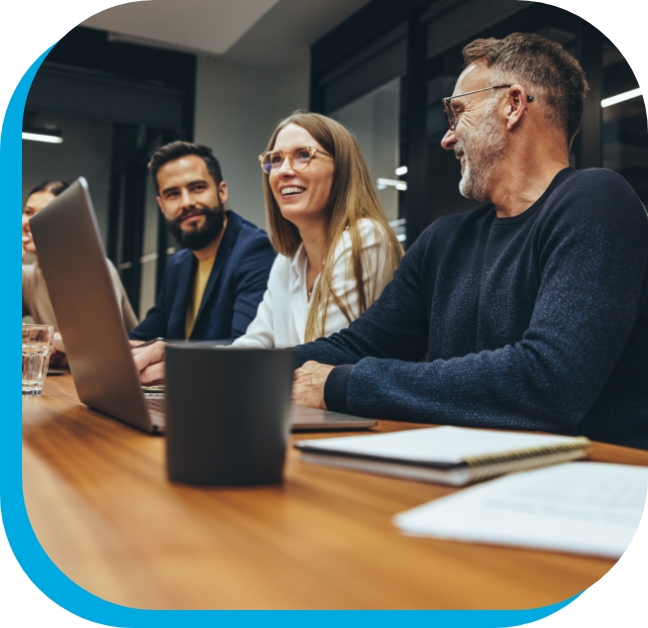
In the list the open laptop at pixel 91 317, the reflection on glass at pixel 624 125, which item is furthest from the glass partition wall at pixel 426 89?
the open laptop at pixel 91 317

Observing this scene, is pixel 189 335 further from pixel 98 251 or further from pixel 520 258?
pixel 98 251

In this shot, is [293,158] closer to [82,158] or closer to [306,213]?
[306,213]

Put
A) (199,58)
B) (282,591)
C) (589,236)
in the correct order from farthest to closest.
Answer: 1. (199,58)
2. (589,236)
3. (282,591)

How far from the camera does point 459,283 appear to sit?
1207 mm

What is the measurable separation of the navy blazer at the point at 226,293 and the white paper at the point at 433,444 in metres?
1.71

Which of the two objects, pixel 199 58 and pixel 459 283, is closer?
pixel 459 283

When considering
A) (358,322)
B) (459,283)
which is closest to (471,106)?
(459,283)

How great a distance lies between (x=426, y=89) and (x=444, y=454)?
137 inches

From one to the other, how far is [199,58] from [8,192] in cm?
464

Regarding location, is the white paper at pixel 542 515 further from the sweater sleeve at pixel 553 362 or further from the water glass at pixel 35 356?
the water glass at pixel 35 356

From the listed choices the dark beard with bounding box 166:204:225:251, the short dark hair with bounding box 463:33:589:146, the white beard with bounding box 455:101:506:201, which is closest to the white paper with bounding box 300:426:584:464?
the white beard with bounding box 455:101:506:201

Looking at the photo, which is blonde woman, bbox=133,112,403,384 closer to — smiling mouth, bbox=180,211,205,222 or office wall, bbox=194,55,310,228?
smiling mouth, bbox=180,211,205,222

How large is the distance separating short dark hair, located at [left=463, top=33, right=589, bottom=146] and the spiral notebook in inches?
37.1

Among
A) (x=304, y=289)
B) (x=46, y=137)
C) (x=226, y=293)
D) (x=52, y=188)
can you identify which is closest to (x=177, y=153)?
(x=52, y=188)
